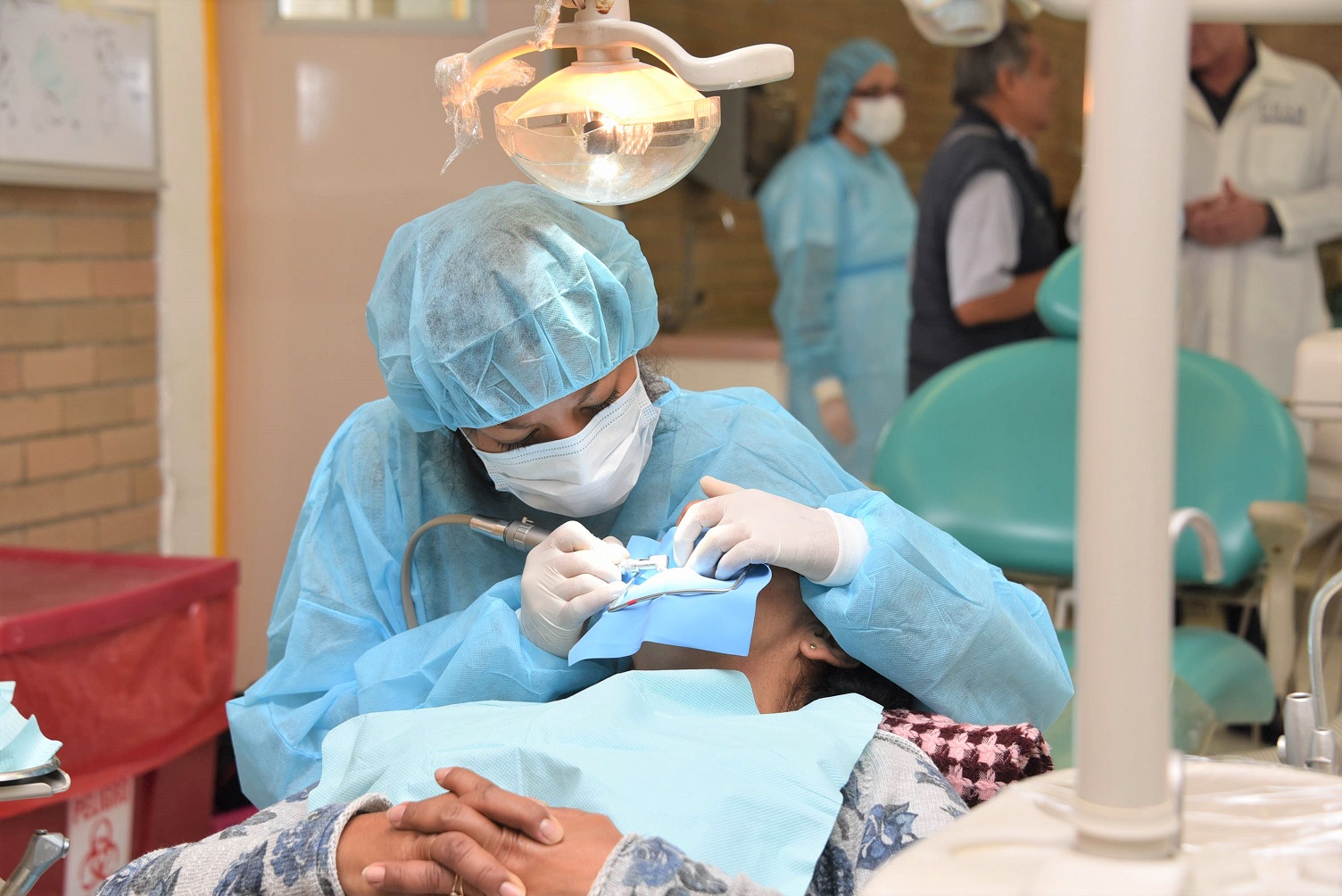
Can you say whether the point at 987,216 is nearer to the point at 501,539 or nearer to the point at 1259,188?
the point at 1259,188

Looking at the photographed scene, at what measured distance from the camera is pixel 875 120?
155 inches

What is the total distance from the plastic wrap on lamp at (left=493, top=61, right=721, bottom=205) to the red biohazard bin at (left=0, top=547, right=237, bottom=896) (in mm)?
1008

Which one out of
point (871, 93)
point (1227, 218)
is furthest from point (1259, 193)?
point (871, 93)

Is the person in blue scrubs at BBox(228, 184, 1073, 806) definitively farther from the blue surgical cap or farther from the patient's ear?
the blue surgical cap

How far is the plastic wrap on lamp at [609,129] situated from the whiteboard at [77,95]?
1.59 m

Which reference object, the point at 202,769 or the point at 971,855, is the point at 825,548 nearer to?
the point at 971,855

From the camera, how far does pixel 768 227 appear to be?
12.7 ft

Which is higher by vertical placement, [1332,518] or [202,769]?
[1332,518]

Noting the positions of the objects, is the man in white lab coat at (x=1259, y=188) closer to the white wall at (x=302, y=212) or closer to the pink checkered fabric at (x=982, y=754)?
the white wall at (x=302, y=212)

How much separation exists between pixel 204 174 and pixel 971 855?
257 centimetres

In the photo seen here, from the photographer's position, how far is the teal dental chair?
215 cm

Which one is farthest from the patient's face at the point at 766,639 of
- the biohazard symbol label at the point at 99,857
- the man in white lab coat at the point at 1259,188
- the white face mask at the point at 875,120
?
the white face mask at the point at 875,120

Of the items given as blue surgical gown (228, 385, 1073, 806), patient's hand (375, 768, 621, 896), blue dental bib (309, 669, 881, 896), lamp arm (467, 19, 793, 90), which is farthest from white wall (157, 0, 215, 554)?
patient's hand (375, 768, 621, 896)

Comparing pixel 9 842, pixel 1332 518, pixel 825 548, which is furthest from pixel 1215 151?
pixel 9 842
